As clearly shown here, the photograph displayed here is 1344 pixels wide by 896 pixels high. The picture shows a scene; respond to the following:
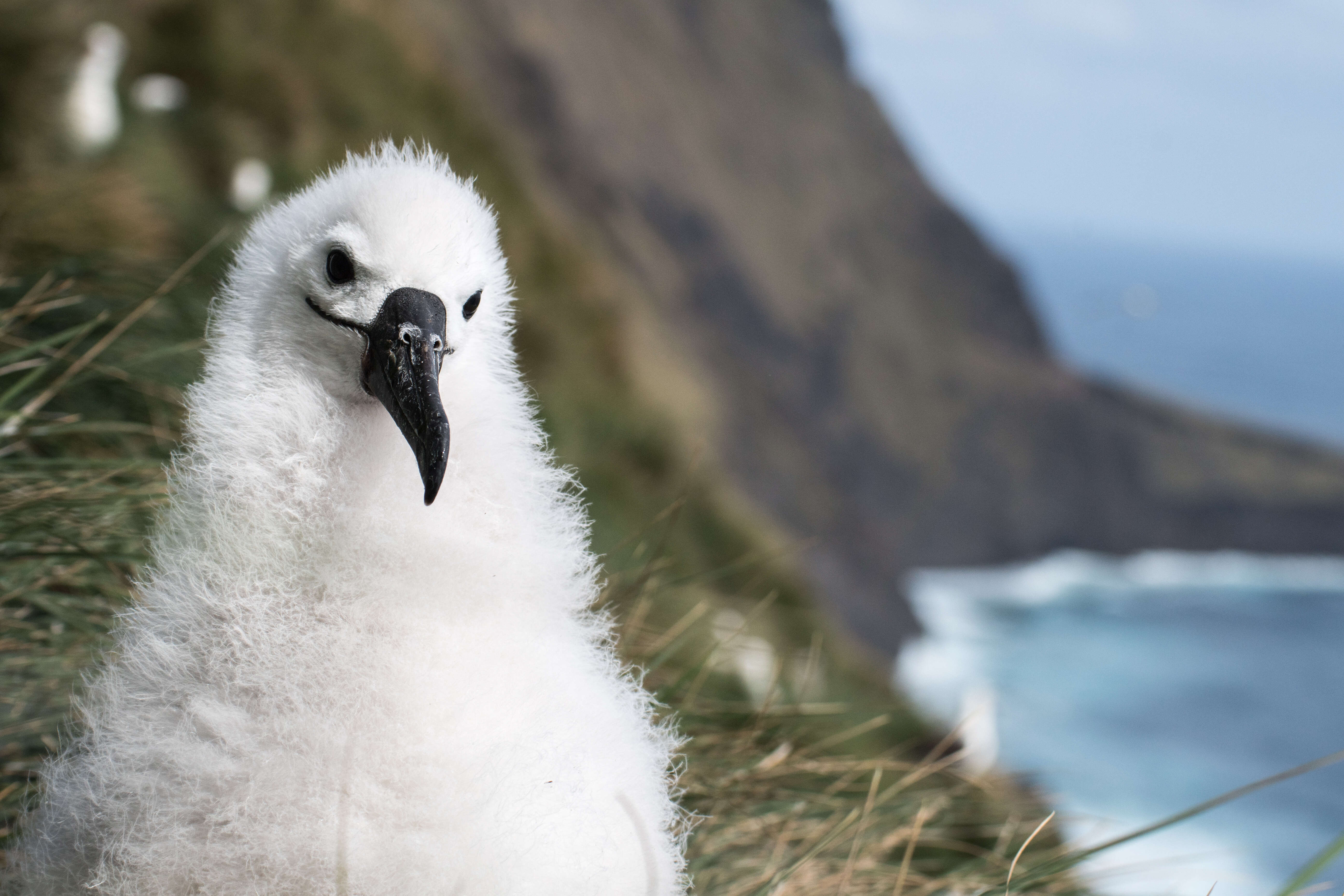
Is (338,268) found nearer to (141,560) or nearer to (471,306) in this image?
(471,306)

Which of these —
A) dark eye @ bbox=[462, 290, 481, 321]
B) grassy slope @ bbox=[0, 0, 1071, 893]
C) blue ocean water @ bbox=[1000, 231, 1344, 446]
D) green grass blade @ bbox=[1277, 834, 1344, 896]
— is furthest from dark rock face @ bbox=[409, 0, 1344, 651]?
green grass blade @ bbox=[1277, 834, 1344, 896]

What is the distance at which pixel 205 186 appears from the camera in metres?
7.10

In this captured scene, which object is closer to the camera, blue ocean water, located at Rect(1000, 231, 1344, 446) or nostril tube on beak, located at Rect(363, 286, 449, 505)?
nostril tube on beak, located at Rect(363, 286, 449, 505)

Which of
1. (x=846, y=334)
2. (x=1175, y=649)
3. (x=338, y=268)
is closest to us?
(x=338, y=268)

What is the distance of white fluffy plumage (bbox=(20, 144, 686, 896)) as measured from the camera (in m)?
0.96

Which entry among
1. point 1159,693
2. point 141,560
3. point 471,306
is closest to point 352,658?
point 471,306

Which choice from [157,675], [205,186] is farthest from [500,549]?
[205,186]

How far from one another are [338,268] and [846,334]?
33172mm

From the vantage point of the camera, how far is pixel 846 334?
110 feet

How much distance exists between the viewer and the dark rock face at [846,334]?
27.6 meters

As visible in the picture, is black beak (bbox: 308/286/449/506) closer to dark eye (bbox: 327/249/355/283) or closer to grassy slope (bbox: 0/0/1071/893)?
dark eye (bbox: 327/249/355/283)

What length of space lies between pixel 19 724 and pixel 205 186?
631cm

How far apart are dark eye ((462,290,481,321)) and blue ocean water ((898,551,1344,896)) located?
49.5 inches

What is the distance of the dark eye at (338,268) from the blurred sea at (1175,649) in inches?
53.0
